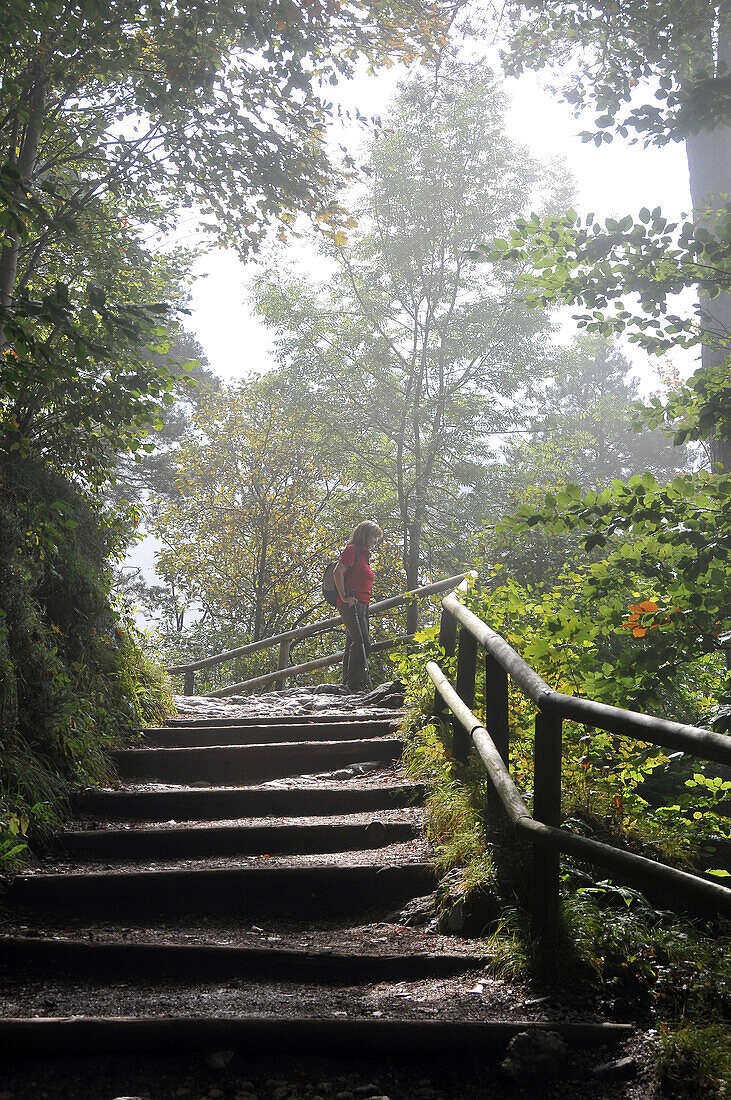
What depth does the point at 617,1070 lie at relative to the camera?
7.21 feet

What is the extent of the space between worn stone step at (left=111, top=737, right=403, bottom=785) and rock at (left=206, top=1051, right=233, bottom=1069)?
2704mm

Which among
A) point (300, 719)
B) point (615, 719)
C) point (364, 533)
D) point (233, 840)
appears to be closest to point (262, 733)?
point (300, 719)

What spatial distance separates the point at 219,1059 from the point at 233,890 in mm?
1153

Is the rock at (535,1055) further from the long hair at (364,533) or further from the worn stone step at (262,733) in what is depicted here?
the long hair at (364,533)

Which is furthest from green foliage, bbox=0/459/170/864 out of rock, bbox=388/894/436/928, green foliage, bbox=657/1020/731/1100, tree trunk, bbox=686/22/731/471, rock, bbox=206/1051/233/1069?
tree trunk, bbox=686/22/731/471

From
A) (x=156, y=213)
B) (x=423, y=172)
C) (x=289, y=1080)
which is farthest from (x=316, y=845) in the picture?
(x=423, y=172)

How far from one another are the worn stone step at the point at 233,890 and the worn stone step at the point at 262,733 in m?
1.98

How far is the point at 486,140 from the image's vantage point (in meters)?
15.1

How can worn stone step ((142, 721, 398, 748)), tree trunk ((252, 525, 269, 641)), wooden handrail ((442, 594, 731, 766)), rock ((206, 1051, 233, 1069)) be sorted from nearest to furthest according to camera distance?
wooden handrail ((442, 594, 731, 766))
rock ((206, 1051, 233, 1069))
worn stone step ((142, 721, 398, 748))
tree trunk ((252, 525, 269, 641))

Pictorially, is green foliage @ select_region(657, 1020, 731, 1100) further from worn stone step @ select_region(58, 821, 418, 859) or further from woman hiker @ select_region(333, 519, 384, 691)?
woman hiker @ select_region(333, 519, 384, 691)

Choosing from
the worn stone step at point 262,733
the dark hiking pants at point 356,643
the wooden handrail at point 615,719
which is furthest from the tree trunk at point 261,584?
the wooden handrail at point 615,719

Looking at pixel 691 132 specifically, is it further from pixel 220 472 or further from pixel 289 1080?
pixel 220 472

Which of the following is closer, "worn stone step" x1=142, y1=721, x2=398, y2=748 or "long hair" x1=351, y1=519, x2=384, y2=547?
"worn stone step" x1=142, y1=721, x2=398, y2=748

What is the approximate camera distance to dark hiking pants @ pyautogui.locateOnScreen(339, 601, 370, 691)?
8.05 m
